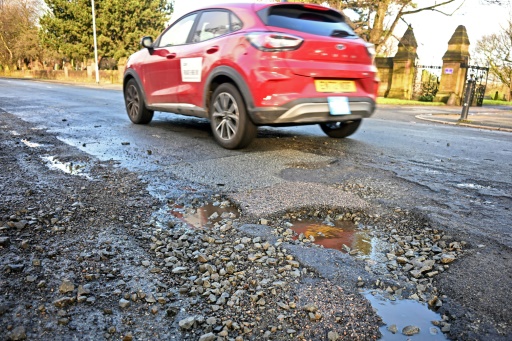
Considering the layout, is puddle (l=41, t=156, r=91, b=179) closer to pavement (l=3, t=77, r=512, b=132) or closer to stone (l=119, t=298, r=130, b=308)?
stone (l=119, t=298, r=130, b=308)

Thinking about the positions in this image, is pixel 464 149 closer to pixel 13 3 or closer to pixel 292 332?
pixel 292 332

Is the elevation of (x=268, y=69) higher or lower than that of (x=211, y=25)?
lower

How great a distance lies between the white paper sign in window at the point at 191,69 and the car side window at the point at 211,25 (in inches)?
12.0

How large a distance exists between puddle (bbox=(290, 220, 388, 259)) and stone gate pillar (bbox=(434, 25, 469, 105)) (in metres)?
22.6

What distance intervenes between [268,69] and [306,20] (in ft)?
3.22

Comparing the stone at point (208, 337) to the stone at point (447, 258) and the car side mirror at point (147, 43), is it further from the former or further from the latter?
the car side mirror at point (147, 43)

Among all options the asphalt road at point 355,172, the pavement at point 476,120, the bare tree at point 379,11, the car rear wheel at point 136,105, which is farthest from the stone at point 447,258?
the bare tree at point 379,11

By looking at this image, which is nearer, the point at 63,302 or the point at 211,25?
the point at 63,302

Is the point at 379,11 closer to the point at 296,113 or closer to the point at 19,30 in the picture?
the point at 296,113

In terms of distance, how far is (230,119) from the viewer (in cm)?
505

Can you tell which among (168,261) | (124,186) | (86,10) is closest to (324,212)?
(168,261)

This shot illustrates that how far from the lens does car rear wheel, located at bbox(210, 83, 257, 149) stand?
4.84 m

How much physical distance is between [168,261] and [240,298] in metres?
0.52

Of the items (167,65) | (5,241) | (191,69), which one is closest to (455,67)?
(167,65)
